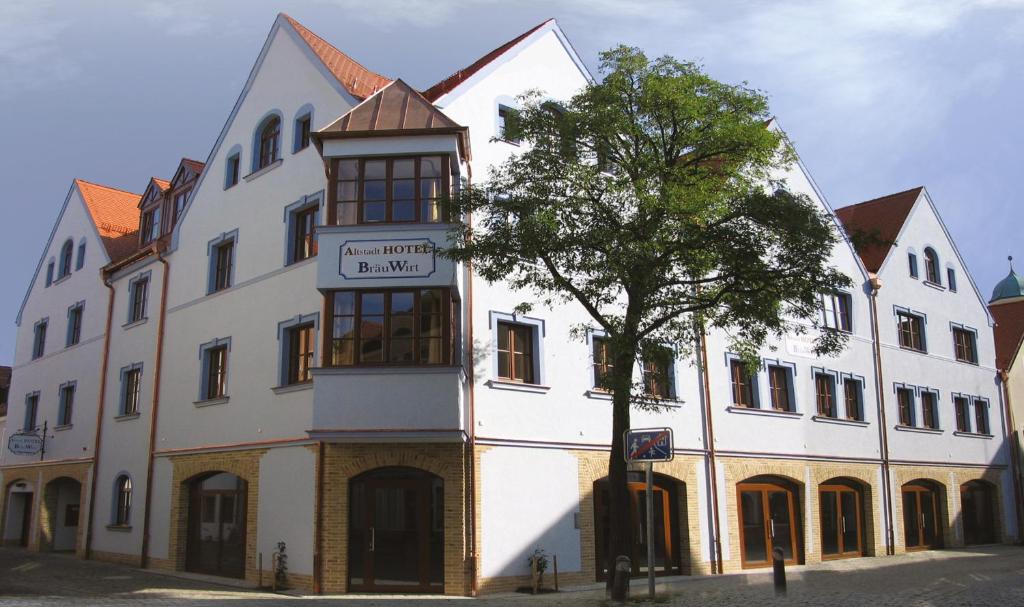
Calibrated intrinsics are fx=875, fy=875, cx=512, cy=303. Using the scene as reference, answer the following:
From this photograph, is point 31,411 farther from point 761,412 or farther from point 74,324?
point 761,412

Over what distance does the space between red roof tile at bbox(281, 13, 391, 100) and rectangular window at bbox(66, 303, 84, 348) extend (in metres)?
14.6

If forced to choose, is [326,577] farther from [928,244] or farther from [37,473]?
[928,244]

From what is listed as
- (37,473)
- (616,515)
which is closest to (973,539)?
(616,515)

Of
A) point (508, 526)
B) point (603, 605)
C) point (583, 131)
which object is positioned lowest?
point (603, 605)

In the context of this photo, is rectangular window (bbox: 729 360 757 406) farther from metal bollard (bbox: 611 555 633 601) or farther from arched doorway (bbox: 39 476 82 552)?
arched doorway (bbox: 39 476 82 552)

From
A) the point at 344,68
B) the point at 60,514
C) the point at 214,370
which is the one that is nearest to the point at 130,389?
the point at 214,370

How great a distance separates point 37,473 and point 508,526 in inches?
831

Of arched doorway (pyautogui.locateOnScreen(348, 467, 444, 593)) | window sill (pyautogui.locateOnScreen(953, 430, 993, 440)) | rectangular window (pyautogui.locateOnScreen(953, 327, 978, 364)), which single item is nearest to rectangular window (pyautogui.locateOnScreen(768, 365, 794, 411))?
window sill (pyautogui.locateOnScreen(953, 430, 993, 440))

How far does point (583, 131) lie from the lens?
628 inches

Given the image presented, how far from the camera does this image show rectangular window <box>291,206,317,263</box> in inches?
806

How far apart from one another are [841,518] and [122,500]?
21648 mm

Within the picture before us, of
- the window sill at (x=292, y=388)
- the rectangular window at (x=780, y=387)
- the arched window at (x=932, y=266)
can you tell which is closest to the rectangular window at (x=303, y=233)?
the window sill at (x=292, y=388)

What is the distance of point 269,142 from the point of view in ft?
74.3

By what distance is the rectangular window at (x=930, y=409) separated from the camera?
31719 mm
